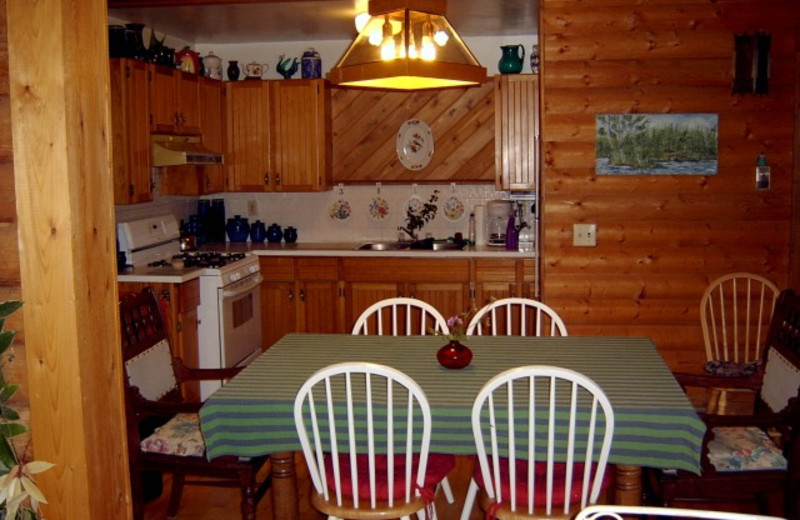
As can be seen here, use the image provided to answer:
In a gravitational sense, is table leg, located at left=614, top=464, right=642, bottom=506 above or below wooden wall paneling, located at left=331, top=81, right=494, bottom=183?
below

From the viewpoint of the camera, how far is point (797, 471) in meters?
2.76

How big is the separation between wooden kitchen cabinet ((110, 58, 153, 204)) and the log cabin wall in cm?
228

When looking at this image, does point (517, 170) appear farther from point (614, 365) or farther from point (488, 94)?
point (614, 365)

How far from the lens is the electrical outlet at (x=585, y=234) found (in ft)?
14.6

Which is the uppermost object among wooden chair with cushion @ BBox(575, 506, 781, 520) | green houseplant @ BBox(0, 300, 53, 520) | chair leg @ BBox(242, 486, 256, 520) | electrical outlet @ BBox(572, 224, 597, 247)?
electrical outlet @ BBox(572, 224, 597, 247)

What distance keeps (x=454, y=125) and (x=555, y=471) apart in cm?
362

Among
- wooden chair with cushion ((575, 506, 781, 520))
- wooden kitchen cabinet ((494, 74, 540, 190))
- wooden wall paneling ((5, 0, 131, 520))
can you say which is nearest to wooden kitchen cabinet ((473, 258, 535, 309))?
wooden kitchen cabinet ((494, 74, 540, 190))

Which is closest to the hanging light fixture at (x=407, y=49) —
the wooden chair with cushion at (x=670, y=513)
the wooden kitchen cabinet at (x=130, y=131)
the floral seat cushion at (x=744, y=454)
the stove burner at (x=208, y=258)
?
the floral seat cushion at (x=744, y=454)

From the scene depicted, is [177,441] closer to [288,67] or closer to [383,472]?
[383,472]

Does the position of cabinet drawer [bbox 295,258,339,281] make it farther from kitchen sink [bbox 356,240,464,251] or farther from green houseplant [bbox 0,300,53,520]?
green houseplant [bbox 0,300,53,520]

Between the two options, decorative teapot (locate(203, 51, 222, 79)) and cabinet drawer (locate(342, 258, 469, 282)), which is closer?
cabinet drawer (locate(342, 258, 469, 282))

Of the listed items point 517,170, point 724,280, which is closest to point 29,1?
point 724,280

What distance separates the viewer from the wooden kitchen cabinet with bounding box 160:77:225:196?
565 centimetres

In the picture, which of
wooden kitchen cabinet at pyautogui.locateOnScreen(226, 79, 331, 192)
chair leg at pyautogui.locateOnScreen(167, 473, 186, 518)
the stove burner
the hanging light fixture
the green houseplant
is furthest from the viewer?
wooden kitchen cabinet at pyautogui.locateOnScreen(226, 79, 331, 192)
